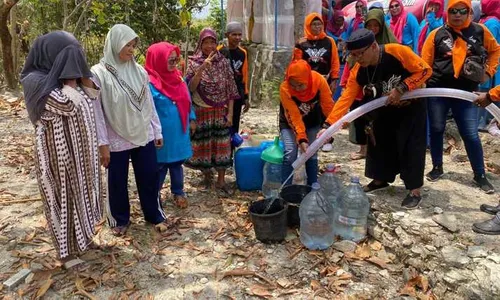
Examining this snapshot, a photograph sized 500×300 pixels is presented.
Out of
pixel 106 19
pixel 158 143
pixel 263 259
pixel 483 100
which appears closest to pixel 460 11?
pixel 483 100

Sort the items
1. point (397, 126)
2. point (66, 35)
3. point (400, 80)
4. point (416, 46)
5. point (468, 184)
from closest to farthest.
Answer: point (66, 35) → point (400, 80) → point (397, 126) → point (468, 184) → point (416, 46)

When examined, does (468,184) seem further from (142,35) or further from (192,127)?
(142,35)

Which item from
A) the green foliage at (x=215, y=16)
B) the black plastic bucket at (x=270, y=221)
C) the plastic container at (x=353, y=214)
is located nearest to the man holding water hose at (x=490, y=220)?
the plastic container at (x=353, y=214)

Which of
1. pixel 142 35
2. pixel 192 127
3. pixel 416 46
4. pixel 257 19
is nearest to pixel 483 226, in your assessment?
pixel 192 127

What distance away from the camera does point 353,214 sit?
3834mm

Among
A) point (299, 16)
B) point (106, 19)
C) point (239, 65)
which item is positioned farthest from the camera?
point (106, 19)

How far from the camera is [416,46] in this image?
5773mm

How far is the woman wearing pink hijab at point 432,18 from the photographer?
18.6ft

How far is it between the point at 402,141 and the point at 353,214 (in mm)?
798

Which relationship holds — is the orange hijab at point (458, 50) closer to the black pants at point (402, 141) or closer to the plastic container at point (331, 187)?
the black pants at point (402, 141)

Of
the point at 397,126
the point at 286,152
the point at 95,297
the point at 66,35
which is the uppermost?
the point at 66,35

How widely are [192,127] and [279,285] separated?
1.92 meters

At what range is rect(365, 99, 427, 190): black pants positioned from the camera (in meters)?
3.68

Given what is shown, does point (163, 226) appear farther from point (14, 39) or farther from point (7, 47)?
point (14, 39)
